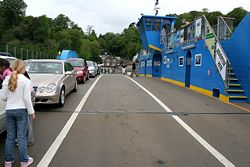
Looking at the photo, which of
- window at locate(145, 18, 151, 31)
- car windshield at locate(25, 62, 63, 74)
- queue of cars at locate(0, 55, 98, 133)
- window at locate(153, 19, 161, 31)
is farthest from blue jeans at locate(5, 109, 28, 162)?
window at locate(153, 19, 161, 31)

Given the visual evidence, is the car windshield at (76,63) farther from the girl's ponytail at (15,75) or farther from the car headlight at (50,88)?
the girl's ponytail at (15,75)

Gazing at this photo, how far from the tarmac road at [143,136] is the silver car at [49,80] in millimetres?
424

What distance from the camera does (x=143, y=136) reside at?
20.2 feet

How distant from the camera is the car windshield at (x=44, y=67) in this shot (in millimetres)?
10273

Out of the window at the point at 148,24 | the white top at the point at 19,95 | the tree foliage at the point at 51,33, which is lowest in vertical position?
the white top at the point at 19,95

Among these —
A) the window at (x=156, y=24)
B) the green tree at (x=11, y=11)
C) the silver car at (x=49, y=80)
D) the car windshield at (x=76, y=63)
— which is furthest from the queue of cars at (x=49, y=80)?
the green tree at (x=11, y=11)

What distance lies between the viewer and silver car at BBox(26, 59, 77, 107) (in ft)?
28.0

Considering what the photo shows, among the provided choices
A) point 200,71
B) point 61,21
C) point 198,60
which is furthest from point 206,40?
point 61,21

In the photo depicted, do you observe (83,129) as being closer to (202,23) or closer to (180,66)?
(202,23)

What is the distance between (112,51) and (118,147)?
440 ft

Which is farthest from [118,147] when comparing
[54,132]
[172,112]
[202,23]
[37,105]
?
[202,23]

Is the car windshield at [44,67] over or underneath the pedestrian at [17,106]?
over

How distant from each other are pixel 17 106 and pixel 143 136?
295 cm

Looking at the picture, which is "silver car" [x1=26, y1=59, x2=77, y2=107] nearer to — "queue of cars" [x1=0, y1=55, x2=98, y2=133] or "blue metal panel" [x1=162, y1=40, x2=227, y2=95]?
"queue of cars" [x1=0, y1=55, x2=98, y2=133]
